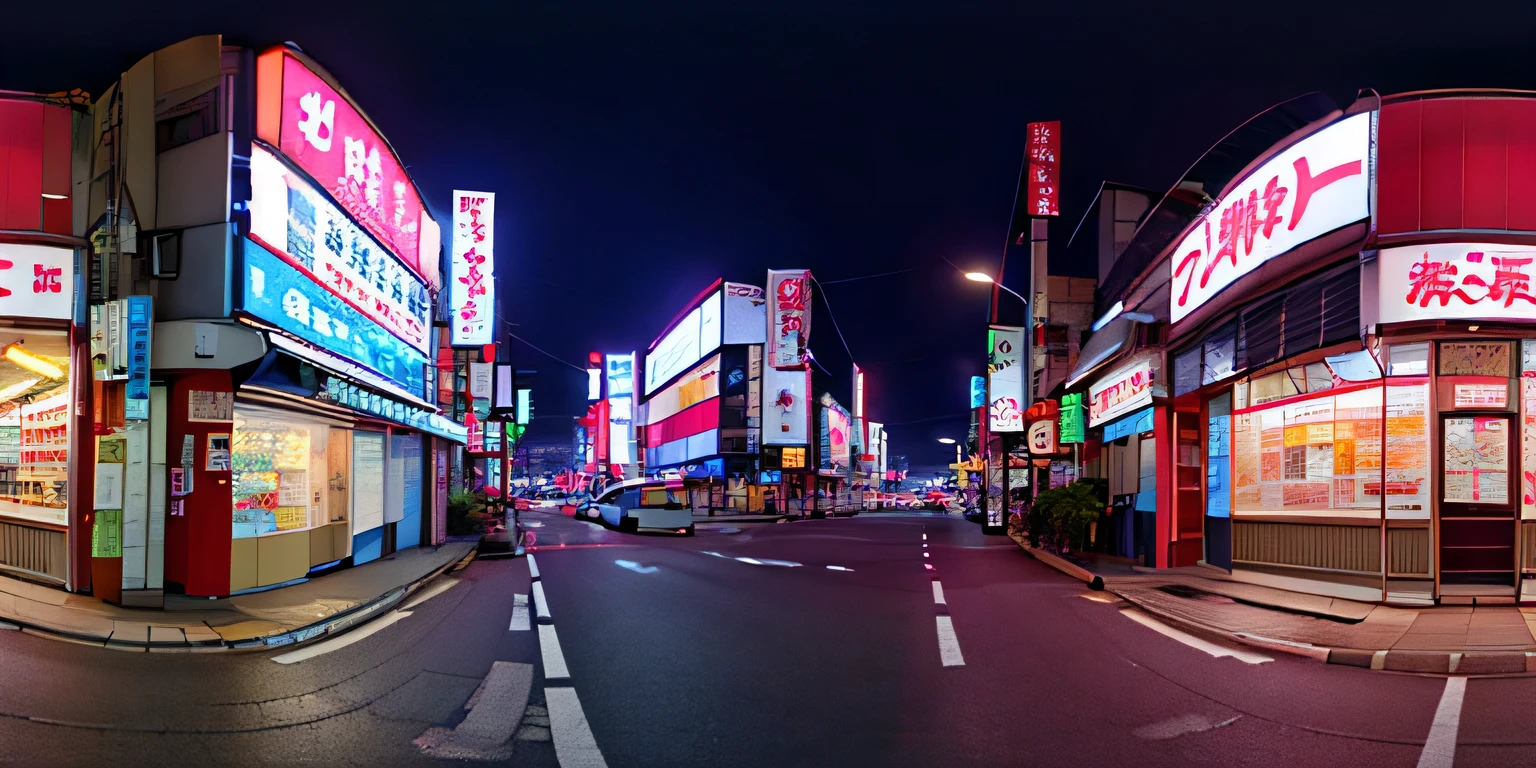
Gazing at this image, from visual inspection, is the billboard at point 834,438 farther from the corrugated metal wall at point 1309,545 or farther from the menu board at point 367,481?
the corrugated metal wall at point 1309,545

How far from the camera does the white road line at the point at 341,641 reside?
935 cm

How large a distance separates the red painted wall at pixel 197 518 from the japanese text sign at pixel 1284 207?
14727mm

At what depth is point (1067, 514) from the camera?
2194 centimetres

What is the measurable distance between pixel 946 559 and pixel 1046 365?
16.3 m

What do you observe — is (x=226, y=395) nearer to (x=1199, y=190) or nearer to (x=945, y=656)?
(x=945, y=656)

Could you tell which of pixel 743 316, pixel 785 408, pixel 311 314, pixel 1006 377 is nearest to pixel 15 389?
pixel 311 314

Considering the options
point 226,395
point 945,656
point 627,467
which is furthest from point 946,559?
point 627,467

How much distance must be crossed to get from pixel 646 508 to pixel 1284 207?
2221 cm

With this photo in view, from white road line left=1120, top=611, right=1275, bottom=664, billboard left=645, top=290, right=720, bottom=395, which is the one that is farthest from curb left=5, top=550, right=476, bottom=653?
billboard left=645, top=290, right=720, bottom=395

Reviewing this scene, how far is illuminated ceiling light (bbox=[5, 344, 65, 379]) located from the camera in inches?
484

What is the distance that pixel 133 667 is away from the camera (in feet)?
27.9

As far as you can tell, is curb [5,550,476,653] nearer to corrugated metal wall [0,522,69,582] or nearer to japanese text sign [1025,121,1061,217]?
corrugated metal wall [0,522,69,582]

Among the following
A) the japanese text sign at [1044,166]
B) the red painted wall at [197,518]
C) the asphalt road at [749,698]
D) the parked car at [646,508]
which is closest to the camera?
the asphalt road at [749,698]

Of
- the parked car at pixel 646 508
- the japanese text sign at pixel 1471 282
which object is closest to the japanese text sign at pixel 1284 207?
the japanese text sign at pixel 1471 282
